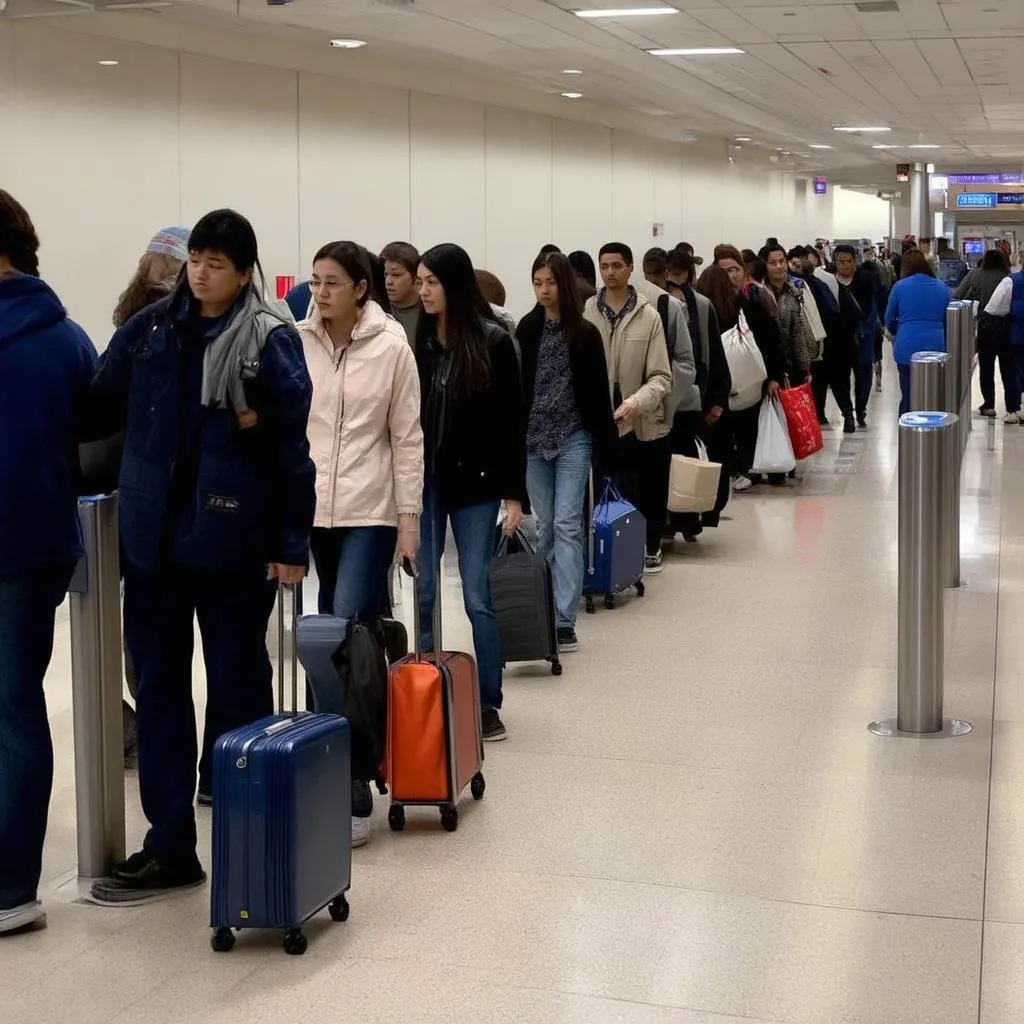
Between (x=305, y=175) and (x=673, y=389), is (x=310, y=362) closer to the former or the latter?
(x=673, y=389)

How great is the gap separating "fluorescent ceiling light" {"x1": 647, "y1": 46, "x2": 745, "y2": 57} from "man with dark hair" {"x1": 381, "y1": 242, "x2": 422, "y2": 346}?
27.4ft

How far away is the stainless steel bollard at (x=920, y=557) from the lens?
5512mm

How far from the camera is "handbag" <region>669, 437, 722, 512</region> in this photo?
9.02 m

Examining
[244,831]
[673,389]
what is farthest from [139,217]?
[244,831]

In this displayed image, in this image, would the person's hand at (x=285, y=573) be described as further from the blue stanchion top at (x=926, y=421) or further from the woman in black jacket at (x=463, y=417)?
the blue stanchion top at (x=926, y=421)

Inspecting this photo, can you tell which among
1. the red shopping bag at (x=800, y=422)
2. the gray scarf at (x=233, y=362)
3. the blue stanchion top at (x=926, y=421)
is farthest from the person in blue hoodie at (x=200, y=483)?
the red shopping bag at (x=800, y=422)

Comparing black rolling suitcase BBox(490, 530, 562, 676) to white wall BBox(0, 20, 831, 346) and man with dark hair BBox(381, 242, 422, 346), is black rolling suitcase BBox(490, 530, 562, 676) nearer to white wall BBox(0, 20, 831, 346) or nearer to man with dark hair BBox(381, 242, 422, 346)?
man with dark hair BBox(381, 242, 422, 346)

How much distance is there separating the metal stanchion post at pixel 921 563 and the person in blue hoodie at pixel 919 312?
853 cm

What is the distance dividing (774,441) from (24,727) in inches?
325

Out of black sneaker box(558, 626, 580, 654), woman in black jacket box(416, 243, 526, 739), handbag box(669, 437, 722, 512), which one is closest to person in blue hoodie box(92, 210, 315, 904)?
woman in black jacket box(416, 243, 526, 739)

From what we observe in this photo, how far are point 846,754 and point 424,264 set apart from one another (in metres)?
2.18

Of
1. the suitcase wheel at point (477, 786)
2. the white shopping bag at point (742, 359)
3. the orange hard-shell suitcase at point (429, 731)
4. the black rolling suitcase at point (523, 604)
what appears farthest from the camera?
the white shopping bag at point (742, 359)

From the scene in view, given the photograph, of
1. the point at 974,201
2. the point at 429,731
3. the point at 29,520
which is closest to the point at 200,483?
the point at 29,520

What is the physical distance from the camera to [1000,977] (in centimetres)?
370
